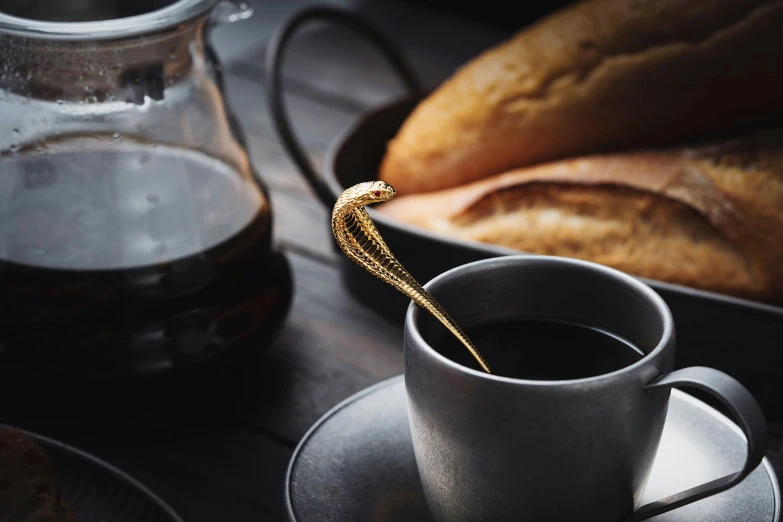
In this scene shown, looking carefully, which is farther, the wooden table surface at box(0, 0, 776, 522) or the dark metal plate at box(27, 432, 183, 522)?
the wooden table surface at box(0, 0, 776, 522)

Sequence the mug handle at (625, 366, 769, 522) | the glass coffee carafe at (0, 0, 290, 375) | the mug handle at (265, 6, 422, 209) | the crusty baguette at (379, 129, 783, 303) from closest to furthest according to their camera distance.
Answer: the mug handle at (625, 366, 769, 522), the glass coffee carafe at (0, 0, 290, 375), the crusty baguette at (379, 129, 783, 303), the mug handle at (265, 6, 422, 209)

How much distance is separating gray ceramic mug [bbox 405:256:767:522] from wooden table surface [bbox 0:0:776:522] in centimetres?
17

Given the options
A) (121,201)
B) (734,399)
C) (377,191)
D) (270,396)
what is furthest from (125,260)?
(734,399)

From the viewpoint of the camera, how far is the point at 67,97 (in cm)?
61

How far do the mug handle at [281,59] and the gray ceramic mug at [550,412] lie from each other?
1.07 ft

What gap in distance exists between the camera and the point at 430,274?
71cm

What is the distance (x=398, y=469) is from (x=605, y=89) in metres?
0.42

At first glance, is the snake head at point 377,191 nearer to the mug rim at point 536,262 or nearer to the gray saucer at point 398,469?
the mug rim at point 536,262

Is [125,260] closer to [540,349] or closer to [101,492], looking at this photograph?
[101,492]

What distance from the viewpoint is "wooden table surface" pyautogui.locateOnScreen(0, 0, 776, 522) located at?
586mm

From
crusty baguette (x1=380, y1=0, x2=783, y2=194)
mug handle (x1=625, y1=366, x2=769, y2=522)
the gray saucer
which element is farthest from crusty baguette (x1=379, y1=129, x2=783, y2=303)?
mug handle (x1=625, y1=366, x2=769, y2=522)

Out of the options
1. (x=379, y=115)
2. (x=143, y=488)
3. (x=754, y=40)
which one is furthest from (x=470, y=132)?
(x=143, y=488)

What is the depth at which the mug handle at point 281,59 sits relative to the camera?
0.82 metres

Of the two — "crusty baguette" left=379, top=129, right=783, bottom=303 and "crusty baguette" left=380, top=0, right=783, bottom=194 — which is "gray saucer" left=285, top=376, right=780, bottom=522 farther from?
"crusty baguette" left=380, top=0, right=783, bottom=194
